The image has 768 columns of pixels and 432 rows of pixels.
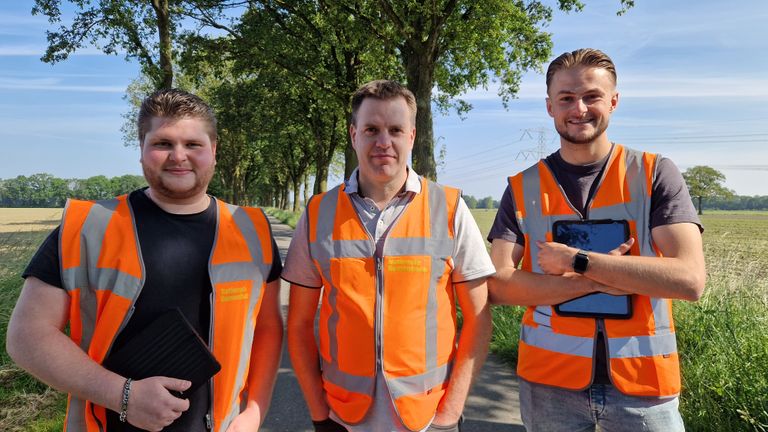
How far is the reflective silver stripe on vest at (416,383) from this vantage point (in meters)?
2.13

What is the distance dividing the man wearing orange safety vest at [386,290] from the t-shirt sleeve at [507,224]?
25 cm

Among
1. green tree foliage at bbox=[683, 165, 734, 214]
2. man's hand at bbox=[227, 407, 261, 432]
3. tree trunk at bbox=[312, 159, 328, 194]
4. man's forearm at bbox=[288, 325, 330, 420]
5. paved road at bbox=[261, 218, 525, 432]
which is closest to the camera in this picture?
man's hand at bbox=[227, 407, 261, 432]

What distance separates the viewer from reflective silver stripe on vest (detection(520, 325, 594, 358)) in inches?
89.7

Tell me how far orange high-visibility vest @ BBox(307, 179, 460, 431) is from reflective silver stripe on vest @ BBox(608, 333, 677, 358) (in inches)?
29.0

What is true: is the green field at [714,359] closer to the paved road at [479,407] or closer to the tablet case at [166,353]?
the paved road at [479,407]

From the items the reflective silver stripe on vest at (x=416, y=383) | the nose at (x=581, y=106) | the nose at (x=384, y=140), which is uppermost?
the nose at (x=581, y=106)

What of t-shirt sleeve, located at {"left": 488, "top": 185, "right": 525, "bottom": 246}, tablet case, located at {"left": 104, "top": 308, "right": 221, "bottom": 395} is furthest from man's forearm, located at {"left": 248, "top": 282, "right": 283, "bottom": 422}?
t-shirt sleeve, located at {"left": 488, "top": 185, "right": 525, "bottom": 246}

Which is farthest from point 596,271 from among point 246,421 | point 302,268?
point 246,421

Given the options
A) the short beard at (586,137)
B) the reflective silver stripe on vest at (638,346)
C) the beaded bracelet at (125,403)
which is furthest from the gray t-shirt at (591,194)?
the beaded bracelet at (125,403)

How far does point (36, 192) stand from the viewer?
111875 mm

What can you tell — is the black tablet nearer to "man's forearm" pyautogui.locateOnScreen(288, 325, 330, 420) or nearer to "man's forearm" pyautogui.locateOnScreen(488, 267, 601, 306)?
"man's forearm" pyautogui.locateOnScreen(488, 267, 601, 306)

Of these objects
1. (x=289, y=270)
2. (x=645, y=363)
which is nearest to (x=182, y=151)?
(x=289, y=270)

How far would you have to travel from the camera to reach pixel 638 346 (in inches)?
88.6

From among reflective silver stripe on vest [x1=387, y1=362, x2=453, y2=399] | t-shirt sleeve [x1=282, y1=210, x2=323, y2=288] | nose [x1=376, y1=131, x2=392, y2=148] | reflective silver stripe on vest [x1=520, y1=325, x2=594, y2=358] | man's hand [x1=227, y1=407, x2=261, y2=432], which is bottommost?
man's hand [x1=227, y1=407, x2=261, y2=432]
